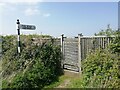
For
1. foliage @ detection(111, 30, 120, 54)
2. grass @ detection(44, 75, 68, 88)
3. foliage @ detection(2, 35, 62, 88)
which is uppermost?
foliage @ detection(111, 30, 120, 54)

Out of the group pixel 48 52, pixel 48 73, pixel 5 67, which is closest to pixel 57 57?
pixel 48 52

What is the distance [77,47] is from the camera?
996 cm

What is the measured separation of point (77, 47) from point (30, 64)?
75.3 inches

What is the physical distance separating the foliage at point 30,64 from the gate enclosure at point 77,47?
1.00 ft

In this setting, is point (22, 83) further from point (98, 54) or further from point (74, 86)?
point (98, 54)

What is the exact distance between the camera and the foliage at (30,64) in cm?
870

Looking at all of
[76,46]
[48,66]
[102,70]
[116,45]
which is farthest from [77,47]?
[102,70]

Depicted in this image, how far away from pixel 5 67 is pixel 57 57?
212 centimetres

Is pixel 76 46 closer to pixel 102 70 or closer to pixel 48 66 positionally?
pixel 48 66

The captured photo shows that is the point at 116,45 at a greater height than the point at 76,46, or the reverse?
the point at 116,45

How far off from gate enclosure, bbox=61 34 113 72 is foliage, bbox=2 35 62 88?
306 mm

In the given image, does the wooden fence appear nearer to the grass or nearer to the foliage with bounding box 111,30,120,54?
the foliage with bounding box 111,30,120,54

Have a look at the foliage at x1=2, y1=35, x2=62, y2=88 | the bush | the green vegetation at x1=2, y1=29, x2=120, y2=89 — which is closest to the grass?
the green vegetation at x1=2, y1=29, x2=120, y2=89

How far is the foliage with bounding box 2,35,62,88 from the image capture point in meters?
8.70
